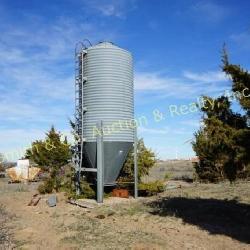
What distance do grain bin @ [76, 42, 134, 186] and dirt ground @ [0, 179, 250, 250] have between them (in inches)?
102

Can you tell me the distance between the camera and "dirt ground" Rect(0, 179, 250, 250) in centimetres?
1188

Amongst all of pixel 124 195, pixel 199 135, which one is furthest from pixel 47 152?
pixel 124 195

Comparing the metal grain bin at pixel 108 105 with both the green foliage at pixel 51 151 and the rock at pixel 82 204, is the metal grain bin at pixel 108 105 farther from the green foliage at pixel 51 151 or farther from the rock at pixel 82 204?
the green foliage at pixel 51 151

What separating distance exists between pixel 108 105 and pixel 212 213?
830cm

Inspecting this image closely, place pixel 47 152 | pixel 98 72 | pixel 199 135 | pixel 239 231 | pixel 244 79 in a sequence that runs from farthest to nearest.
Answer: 1. pixel 47 152
2. pixel 199 135
3. pixel 98 72
4. pixel 239 231
5. pixel 244 79

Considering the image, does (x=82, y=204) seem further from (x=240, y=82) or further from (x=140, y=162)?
(x=240, y=82)

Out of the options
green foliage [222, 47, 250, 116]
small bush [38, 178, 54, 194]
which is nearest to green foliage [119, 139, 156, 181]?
small bush [38, 178, 54, 194]

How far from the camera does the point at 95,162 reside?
21.6m

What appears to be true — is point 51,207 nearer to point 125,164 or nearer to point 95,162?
point 95,162

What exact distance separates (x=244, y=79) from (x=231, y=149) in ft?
6.65

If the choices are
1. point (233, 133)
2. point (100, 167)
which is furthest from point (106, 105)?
point (233, 133)

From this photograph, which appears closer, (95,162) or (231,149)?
(231,149)

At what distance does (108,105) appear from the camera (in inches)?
855

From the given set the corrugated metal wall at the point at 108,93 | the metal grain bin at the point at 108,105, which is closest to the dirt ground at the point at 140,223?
the metal grain bin at the point at 108,105
